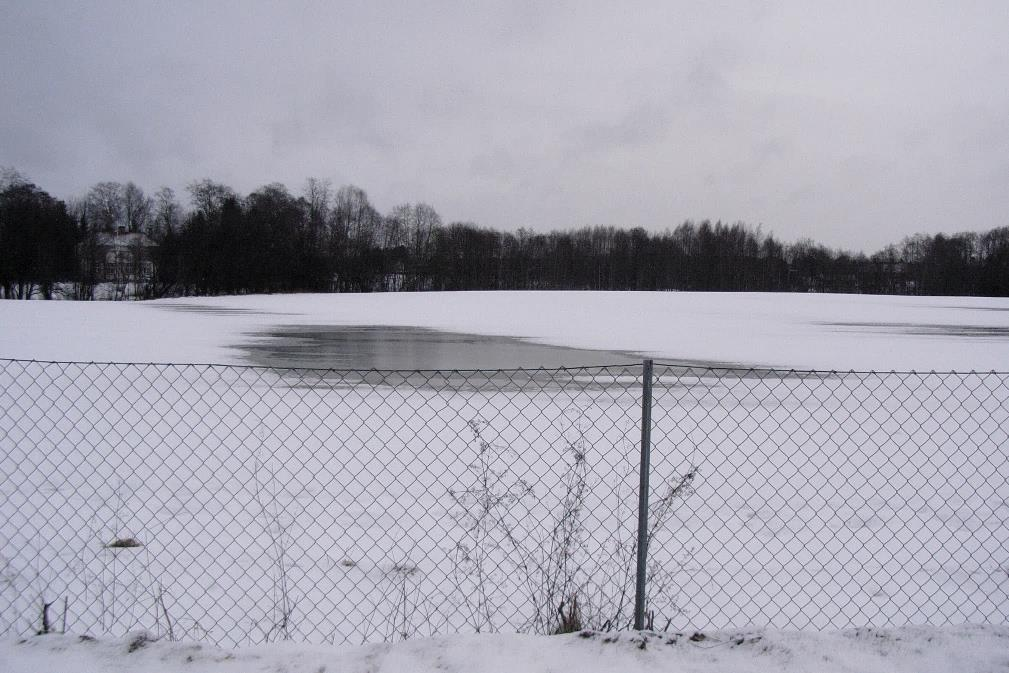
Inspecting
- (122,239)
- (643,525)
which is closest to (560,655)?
(643,525)

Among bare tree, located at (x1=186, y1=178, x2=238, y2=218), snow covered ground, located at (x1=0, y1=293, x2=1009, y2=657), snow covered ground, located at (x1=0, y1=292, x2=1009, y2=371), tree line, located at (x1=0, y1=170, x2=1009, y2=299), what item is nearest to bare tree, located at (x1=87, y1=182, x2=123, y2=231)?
tree line, located at (x1=0, y1=170, x2=1009, y2=299)

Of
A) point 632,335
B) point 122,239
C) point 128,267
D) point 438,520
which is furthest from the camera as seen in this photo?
point 122,239

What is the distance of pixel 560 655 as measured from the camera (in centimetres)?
302

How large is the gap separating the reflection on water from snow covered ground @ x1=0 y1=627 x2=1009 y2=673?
11.5m

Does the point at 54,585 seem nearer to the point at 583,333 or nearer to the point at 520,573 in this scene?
the point at 520,573

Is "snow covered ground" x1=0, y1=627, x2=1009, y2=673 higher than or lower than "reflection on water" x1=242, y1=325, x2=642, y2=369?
lower

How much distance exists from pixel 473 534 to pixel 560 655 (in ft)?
8.10

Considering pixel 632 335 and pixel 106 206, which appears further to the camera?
pixel 106 206

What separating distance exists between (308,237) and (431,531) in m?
85.9

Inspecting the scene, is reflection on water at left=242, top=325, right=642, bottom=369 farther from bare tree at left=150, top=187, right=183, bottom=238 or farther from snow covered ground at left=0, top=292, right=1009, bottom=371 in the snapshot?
bare tree at left=150, top=187, right=183, bottom=238

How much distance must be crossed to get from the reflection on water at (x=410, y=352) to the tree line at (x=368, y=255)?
5652 cm

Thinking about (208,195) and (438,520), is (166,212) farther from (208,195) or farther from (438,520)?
(438,520)

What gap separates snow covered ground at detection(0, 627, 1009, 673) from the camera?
115 inches

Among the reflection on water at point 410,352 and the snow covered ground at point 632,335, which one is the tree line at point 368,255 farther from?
the reflection on water at point 410,352
